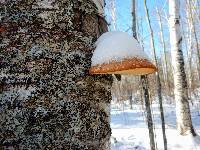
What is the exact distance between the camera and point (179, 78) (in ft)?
22.7

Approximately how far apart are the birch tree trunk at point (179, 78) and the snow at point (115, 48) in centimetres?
630

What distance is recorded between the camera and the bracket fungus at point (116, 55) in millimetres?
764

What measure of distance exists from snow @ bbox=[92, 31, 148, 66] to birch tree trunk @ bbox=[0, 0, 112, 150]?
28 millimetres

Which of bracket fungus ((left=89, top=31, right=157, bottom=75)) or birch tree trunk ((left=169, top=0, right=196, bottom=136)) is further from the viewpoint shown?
birch tree trunk ((left=169, top=0, right=196, bottom=136))

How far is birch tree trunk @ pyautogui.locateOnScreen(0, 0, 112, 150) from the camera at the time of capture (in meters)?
0.65

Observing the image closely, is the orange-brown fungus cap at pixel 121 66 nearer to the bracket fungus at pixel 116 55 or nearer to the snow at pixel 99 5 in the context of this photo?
the bracket fungus at pixel 116 55

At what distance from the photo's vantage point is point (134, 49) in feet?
2.77

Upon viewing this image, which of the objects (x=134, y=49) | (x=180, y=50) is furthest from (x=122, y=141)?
(x=134, y=49)

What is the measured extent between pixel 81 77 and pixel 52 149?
0.61 ft

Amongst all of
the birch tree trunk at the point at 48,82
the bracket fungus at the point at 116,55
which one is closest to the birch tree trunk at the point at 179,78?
the bracket fungus at the point at 116,55

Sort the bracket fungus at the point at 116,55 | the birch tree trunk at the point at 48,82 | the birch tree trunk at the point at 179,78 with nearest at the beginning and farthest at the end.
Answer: the birch tree trunk at the point at 48,82, the bracket fungus at the point at 116,55, the birch tree trunk at the point at 179,78

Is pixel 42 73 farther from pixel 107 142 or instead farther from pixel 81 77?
pixel 107 142

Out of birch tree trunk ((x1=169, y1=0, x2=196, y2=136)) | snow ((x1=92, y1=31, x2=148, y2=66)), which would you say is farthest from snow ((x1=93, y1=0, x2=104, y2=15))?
birch tree trunk ((x1=169, y1=0, x2=196, y2=136))

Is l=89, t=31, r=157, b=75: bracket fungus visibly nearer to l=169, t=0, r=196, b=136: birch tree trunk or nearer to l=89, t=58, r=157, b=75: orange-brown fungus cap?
l=89, t=58, r=157, b=75: orange-brown fungus cap
